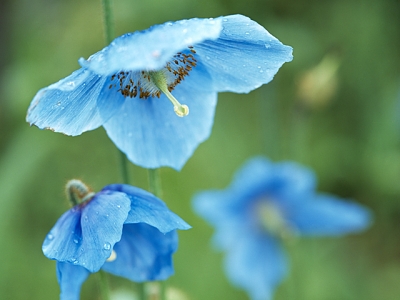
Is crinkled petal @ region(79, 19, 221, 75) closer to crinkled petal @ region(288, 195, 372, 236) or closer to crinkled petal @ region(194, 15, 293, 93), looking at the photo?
crinkled petal @ region(194, 15, 293, 93)

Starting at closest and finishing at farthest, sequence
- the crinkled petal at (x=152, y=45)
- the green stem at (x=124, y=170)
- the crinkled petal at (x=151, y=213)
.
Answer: the crinkled petal at (x=152, y=45), the crinkled petal at (x=151, y=213), the green stem at (x=124, y=170)

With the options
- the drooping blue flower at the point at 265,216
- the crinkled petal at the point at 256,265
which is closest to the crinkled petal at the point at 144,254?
the drooping blue flower at the point at 265,216

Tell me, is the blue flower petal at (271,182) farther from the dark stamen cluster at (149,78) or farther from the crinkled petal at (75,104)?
the crinkled petal at (75,104)

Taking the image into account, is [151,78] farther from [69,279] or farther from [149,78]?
[69,279]

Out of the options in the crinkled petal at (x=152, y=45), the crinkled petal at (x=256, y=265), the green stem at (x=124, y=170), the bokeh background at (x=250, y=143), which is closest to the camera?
the crinkled petal at (x=152, y=45)

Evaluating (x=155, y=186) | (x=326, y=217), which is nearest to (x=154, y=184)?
(x=155, y=186)

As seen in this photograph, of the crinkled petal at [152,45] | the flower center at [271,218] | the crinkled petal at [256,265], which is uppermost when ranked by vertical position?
the crinkled petal at [152,45]
